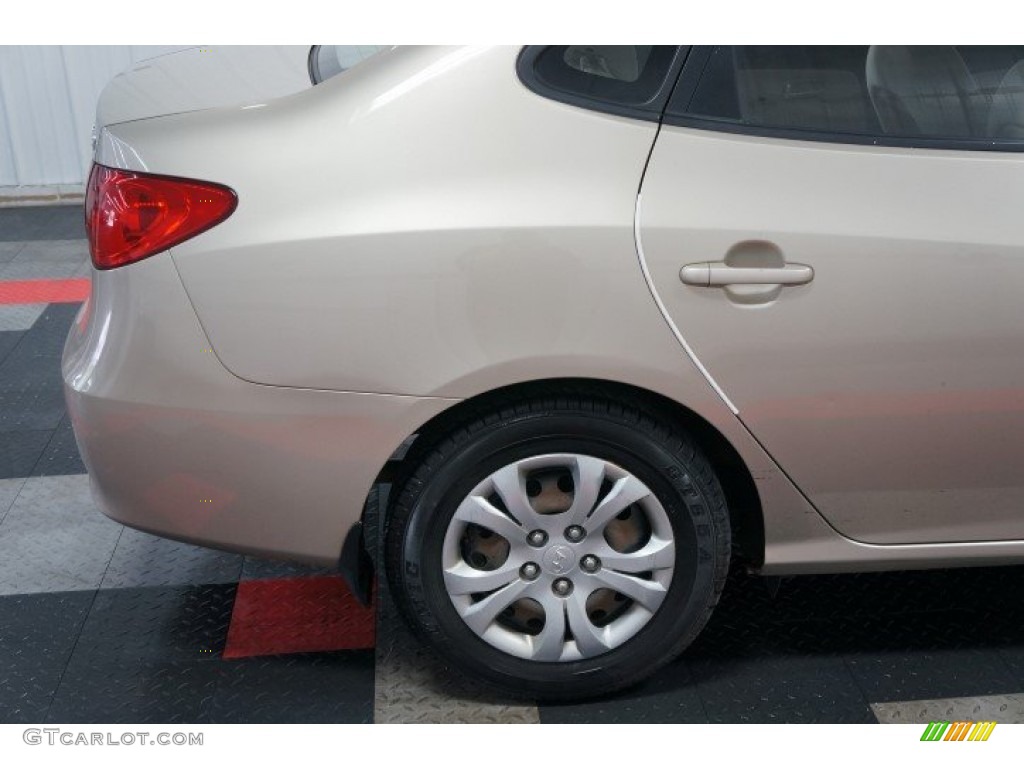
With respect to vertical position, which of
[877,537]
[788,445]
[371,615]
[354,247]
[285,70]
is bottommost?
[371,615]

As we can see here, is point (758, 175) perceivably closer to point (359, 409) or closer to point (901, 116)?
point (901, 116)

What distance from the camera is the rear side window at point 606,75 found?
209 cm

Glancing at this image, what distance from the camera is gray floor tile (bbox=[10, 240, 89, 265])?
5.62 meters

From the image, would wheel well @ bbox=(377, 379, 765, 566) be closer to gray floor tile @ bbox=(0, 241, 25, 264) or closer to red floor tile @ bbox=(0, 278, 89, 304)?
red floor tile @ bbox=(0, 278, 89, 304)

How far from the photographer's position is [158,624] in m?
2.75

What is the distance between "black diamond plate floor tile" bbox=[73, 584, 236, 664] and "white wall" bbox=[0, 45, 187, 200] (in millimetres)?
4496

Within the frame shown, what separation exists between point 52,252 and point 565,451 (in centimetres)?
424

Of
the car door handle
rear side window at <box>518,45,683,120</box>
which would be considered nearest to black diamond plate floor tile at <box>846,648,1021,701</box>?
the car door handle

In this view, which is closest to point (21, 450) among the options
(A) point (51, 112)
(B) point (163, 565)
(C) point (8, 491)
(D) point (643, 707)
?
(C) point (8, 491)

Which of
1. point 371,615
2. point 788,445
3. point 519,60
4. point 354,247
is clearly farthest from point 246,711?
point 519,60

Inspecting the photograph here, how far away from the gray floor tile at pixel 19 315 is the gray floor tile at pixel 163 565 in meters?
1.87

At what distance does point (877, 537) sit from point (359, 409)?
99 cm

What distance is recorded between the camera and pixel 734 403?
217 cm

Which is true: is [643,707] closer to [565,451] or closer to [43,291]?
[565,451]
